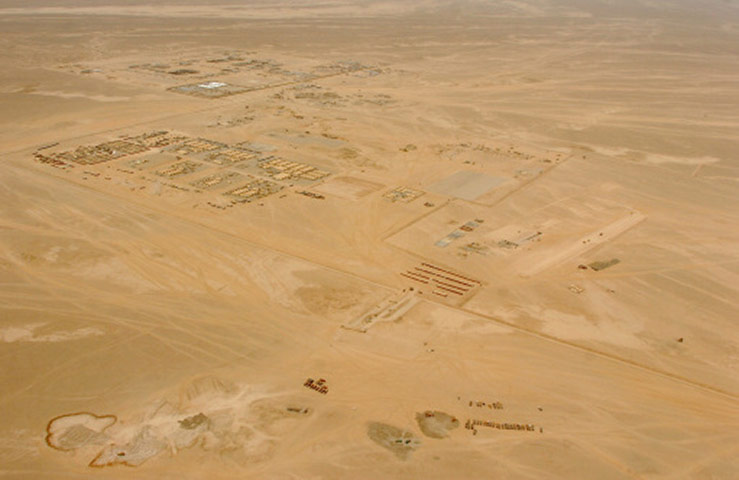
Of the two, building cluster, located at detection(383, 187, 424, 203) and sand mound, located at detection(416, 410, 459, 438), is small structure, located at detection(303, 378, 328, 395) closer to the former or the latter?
sand mound, located at detection(416, 410, 459, 438)

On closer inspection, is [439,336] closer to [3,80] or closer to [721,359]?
[721,359]

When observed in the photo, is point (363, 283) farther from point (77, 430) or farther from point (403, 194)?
point (77, 430)

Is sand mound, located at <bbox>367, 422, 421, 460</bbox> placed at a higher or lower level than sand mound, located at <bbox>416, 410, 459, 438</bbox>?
lower

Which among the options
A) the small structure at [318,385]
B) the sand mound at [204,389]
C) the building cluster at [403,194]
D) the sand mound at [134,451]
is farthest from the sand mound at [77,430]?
the building cluster at [403,194]

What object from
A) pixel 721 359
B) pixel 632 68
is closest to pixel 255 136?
pixel 721 359

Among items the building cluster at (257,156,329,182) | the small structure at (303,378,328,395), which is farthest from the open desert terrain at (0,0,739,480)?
the building cluster at (257,156,329,182)

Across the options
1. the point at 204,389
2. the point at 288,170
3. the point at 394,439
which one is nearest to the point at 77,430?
the point at 204,389

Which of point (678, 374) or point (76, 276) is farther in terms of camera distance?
point (76, 276)
